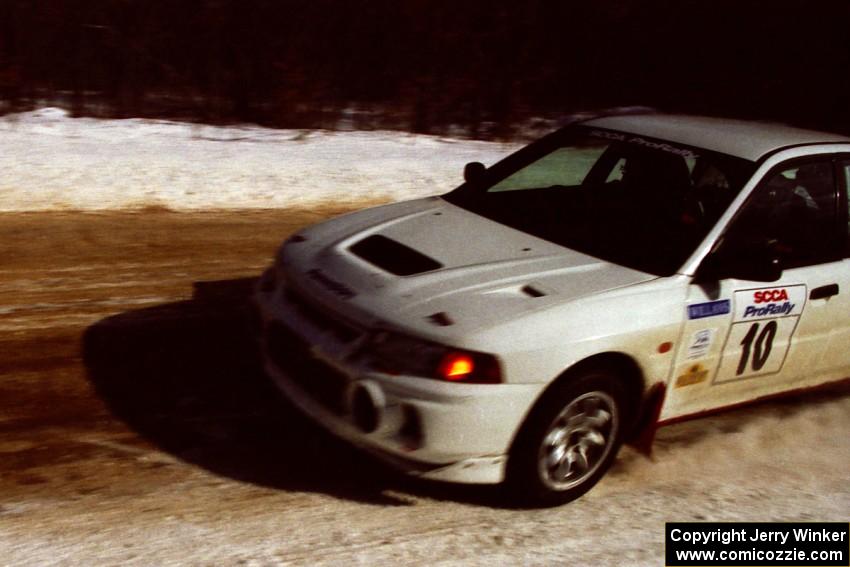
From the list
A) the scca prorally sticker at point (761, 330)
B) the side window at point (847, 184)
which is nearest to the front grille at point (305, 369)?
the scca prorally sticker at point (761, 330)

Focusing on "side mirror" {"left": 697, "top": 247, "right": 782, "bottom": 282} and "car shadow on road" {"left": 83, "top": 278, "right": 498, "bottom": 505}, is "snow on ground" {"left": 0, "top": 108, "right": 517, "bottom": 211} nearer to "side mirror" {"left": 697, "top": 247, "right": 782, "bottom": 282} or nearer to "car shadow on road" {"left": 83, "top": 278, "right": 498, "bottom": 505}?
"car shadow on road" {"left": 83, "top": 278, "right": 498, "bottom": 505}

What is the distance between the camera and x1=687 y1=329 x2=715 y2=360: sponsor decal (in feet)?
15.1

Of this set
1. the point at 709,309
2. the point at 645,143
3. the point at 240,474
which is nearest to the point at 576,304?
the point at 709,309

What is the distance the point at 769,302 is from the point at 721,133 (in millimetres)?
1073

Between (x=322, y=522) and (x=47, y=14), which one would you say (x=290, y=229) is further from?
(x=47, y=14)

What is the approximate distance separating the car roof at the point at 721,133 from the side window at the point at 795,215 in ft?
0.56

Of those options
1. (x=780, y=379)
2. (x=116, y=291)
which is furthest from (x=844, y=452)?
(x=116, y=291)

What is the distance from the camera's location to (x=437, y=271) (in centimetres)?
451

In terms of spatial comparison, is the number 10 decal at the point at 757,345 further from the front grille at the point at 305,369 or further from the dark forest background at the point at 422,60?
the dark forest background at the point at 422,60

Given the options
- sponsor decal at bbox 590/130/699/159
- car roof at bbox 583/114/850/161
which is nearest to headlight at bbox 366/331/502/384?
sponsor decal at bbox 590/130/699/159

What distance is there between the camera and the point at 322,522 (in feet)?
13.8

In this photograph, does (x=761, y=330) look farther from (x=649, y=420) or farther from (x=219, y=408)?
(x=219, y=408)

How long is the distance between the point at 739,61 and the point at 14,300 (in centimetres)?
1530

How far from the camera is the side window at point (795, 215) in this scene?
496 cm
